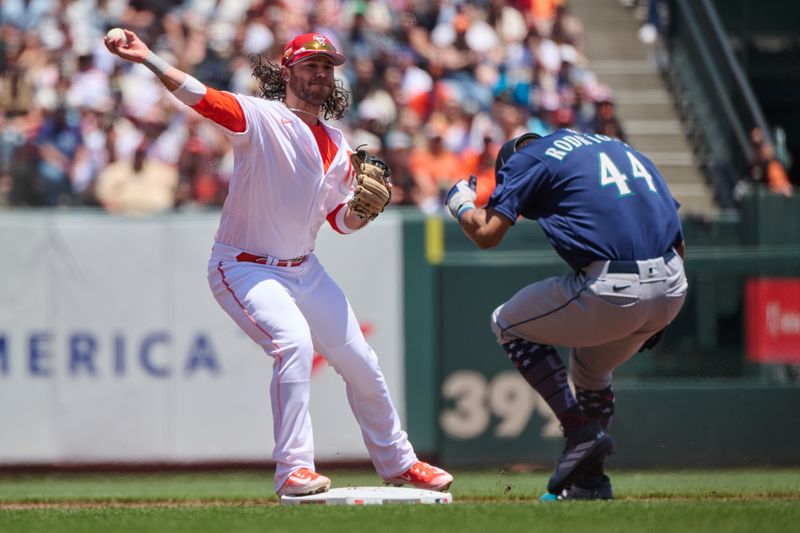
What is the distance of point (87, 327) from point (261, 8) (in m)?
5.82

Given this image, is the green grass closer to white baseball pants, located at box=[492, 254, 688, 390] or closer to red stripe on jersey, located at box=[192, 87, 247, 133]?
white baseball pants, located at box=[492, 254, 688, 390]

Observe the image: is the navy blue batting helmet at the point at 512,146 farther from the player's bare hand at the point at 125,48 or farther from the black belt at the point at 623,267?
the player's bare hand at the point at 125,48

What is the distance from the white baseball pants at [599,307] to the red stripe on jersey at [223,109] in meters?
1.62

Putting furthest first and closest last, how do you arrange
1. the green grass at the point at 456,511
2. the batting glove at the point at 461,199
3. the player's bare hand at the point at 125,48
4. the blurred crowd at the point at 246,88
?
the blurred crowd at the point at 246,88
the batting glove at the point at 461,199
the player's bare hand at the point at 125,48
the green grass at the point at 456,511

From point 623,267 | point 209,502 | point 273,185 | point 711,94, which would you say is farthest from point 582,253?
point 711,94

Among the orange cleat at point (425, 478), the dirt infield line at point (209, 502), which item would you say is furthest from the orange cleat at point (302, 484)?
the orange cleat at point (425, 478)

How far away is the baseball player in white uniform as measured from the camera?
666cm

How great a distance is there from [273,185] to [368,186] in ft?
1.62

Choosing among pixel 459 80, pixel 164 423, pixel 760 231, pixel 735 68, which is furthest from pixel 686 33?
pixel 164 423

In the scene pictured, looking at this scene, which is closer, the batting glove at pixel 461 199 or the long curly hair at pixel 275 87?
the batting glove at pixel 461 199

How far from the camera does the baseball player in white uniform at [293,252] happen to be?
6.66m

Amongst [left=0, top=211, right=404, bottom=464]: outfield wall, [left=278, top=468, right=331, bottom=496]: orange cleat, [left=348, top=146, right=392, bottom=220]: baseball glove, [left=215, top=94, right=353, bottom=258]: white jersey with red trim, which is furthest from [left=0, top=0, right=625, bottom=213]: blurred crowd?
[left=278, top=468, right=331, bottom=496]: orange cleat

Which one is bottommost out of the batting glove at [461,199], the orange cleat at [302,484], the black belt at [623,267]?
the orange cleat at [302,484]

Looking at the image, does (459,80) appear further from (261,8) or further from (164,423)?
(164,423)
